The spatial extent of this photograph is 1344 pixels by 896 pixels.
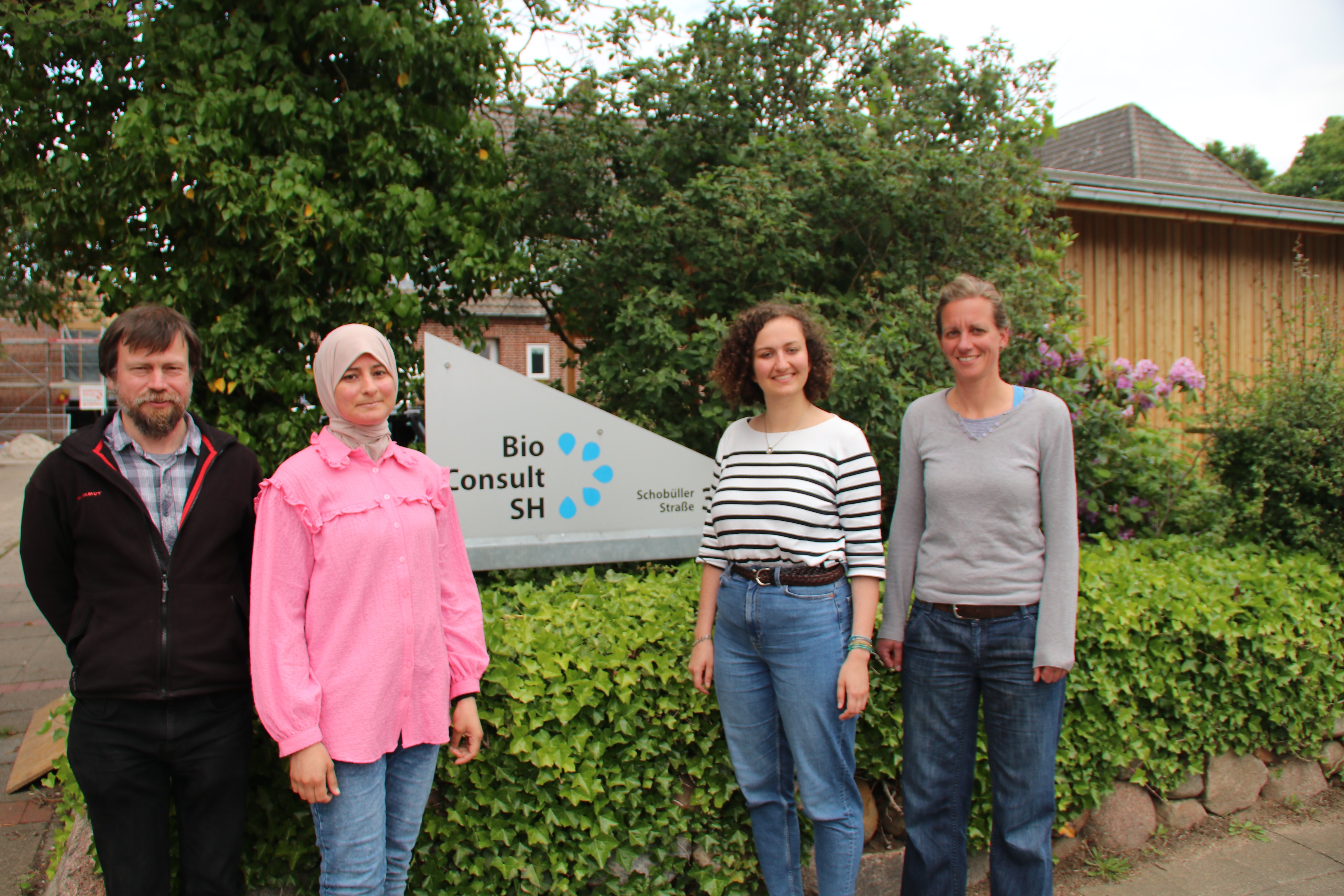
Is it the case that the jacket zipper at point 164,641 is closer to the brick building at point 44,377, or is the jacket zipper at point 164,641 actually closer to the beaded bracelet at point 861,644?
the beaded bracelet at point 861,644

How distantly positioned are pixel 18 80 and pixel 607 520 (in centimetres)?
326

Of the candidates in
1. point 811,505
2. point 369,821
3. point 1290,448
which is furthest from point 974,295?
point 1290,448

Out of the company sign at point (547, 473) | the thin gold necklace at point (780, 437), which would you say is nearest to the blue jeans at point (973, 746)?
the thin gold necklace at point (780, 437)

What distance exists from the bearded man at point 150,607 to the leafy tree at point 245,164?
181 cm

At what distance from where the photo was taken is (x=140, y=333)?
78.7 inches

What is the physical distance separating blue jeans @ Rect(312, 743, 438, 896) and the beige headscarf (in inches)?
28.3

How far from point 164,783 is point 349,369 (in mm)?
1061

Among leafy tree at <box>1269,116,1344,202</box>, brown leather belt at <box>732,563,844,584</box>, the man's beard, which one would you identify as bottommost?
brown leather belt at <box>732,563,844,584</box>

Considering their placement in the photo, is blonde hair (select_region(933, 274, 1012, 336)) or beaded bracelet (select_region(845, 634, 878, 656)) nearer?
beaded bracelet (select_region(845, 634, 878, 656))

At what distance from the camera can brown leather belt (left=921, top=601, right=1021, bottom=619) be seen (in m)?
2.30

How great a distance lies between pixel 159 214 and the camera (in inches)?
144

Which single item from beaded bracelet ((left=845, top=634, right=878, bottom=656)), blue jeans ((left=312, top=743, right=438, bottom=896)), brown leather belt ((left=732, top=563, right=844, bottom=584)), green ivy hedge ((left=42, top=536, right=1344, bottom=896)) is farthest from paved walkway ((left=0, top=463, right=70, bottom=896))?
beaded bracelet ((left=845, top=634, right=878, bottom=656))

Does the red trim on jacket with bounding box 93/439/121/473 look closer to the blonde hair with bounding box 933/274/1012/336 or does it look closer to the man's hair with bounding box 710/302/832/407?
the man's hair with bounding box 710/302/832/407

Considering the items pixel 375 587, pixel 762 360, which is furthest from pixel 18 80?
pixel 762 360
